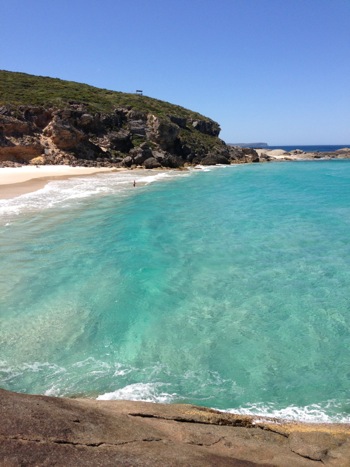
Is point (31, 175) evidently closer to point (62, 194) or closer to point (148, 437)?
point (62, 194)

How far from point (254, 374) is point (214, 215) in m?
16.1

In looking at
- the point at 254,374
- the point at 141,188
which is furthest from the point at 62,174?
the point at 254,374

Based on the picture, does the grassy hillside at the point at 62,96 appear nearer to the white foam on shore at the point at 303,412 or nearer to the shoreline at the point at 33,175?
the shoreline at the point at 33,175

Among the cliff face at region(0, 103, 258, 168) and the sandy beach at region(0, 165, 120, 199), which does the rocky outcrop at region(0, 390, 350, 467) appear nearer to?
the sandy beach at region(0, 165, 120, 199)

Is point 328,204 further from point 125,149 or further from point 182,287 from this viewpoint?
point 125,149

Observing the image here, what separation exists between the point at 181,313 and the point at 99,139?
54169mm

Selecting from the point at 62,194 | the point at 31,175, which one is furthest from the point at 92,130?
the point at 62,194

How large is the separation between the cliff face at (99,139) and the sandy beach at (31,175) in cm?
374

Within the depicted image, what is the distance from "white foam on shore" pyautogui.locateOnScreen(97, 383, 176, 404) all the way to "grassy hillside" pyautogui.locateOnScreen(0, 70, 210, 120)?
54021mm

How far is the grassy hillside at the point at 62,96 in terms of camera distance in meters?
57.1

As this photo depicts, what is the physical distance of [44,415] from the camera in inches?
130

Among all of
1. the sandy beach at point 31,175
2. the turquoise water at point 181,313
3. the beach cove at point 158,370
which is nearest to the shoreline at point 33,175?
the sandy beach at point 31,175

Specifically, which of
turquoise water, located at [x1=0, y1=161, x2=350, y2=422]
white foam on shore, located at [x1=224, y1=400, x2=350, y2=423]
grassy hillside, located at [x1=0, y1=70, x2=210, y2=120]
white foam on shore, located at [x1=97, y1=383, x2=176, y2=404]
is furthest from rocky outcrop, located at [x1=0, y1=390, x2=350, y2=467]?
grassy hillside, located at [x1=0, y1=70, x2=210, y2=120]

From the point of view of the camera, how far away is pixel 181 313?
963 centimetres
